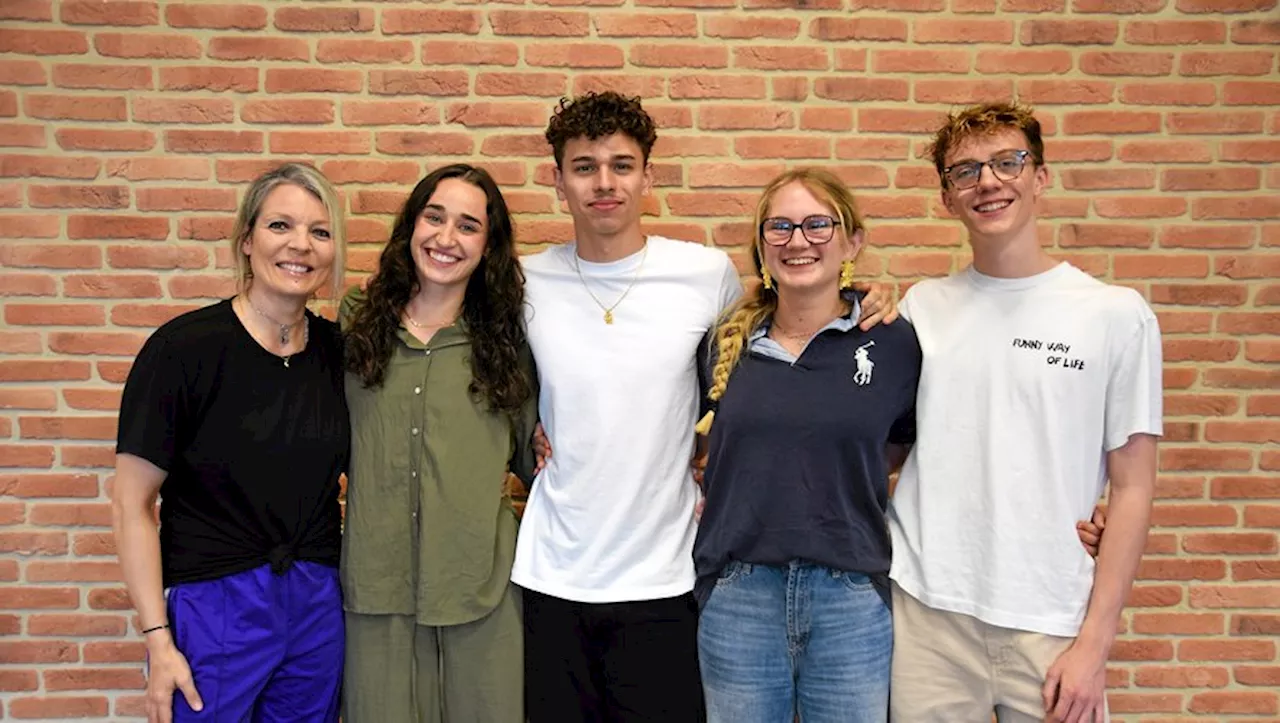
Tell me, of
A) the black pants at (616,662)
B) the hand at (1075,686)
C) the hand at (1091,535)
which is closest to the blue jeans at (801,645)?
the black pants at (616,662)

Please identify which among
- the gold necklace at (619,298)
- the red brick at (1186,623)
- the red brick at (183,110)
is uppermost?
the red brick at (183,110)

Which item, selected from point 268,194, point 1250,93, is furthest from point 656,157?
point 1250,93

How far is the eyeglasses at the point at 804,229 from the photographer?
1.74m

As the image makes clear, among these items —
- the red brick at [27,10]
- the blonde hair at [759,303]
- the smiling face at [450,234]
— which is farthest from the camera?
the red brick at [27,10]

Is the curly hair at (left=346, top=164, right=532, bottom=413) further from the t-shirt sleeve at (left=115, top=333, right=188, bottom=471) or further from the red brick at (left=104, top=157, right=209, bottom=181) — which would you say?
the red brick at (left=104, top=157, right=209, bottom=181)

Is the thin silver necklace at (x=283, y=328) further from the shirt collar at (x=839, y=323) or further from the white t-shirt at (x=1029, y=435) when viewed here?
the white t-shirt at (x=1029, y=435)

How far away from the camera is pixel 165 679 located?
164 centimetres

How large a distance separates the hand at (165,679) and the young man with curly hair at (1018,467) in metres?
1.47

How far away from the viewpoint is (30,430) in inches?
92.7

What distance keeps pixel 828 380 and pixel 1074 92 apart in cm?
140

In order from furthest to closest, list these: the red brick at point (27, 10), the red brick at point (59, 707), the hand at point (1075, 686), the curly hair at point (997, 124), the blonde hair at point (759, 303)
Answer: the red brick at point (59, 707) < the red brick at point (27, 10) < the blonde hair at point (759, 303) < the curly hair at point (997, 124) < the hand at point (1075, 686)

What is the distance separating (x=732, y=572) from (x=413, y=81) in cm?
165

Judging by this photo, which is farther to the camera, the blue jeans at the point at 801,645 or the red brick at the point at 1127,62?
the red brick at the point at 1127,62

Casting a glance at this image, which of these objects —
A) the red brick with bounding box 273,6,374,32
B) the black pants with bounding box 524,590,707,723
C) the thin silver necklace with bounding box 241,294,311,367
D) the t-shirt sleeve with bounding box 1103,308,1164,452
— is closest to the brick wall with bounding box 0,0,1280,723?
the red brick with bounding box 273,6,374,32
